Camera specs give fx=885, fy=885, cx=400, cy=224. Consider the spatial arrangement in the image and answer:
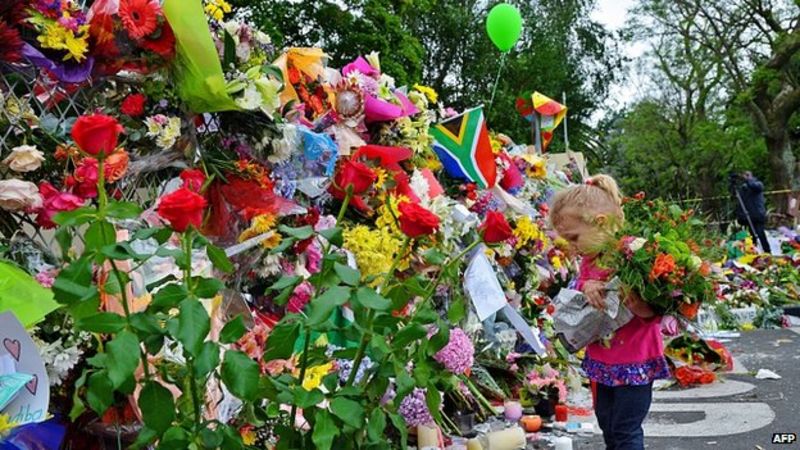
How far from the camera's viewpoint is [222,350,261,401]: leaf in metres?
1.48

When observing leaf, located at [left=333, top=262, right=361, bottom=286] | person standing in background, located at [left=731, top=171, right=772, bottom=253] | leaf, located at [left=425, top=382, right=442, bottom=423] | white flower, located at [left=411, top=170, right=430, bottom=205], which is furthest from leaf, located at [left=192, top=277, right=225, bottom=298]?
person standing in background, located at [left=731, top=171, right=772, bottom=253]

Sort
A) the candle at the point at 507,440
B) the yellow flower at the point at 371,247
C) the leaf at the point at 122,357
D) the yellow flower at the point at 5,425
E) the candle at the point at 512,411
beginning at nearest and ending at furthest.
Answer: the leaf at the point at 122,357 < the yellow flower at the point at 5,425 < the yellow flower at the point at 371,247 < the candle at the point at 507,440 < the candle at the point at 512,411

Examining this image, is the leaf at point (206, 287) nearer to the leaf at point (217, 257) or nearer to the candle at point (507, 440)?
the leaf at point (217, 257)

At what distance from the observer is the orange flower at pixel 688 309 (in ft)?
10.3

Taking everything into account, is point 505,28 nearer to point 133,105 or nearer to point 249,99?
point 249,99

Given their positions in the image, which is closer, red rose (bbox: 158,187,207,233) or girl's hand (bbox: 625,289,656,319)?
red rose (bbox: 158,187,207,233)

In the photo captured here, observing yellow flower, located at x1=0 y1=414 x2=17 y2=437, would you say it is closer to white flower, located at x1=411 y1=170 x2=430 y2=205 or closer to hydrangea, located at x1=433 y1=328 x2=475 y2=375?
hydrangea, located at x1=433 y1=328 x2=475 y2=375

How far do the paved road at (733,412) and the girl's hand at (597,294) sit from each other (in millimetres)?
1561

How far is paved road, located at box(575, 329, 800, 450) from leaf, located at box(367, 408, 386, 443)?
3.23m

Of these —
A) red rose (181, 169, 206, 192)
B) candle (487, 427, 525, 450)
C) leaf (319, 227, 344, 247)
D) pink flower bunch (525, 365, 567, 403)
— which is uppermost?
leaf (319, 227, 344, 247)

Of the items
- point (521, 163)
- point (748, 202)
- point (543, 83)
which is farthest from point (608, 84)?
point (521, 163)

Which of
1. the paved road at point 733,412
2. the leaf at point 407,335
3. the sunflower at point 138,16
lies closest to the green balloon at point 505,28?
the paved road at point 733,412

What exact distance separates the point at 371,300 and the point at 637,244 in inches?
72.0

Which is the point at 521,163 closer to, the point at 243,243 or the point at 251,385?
the point at 243,243
